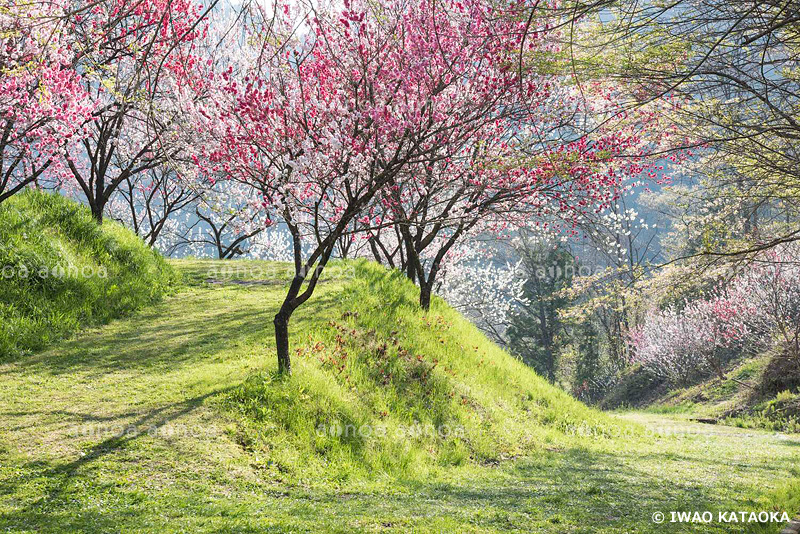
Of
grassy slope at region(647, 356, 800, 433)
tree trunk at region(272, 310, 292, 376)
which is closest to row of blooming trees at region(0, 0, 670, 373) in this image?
tree trunk at region(272, 310, 292, 376)

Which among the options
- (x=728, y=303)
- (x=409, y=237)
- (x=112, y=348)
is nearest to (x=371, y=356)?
(x=409, y=237)

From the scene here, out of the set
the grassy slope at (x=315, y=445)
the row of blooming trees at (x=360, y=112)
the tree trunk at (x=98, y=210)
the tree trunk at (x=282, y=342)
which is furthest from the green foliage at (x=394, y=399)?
the tree trunk at (x=98, y=210)

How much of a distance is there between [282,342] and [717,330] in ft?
68.8

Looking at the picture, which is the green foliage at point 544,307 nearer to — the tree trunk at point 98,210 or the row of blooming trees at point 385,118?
the row of blooming trees at point 385,118

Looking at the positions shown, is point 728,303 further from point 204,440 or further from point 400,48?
point 204,440

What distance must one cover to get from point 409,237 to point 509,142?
298 centimetres

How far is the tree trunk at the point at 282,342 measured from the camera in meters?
7.70

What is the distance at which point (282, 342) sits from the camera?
7715 mm

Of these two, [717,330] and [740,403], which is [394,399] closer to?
[740,403]

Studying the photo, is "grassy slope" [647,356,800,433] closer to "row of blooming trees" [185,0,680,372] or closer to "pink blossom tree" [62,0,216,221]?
"row of blooming trees" [185,0,680,372]

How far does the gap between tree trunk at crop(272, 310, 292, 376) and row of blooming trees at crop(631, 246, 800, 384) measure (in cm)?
1552

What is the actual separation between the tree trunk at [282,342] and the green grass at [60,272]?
4090 mm

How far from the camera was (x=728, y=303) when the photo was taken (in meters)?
21.8

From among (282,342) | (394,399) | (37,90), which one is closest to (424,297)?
(394,399)
